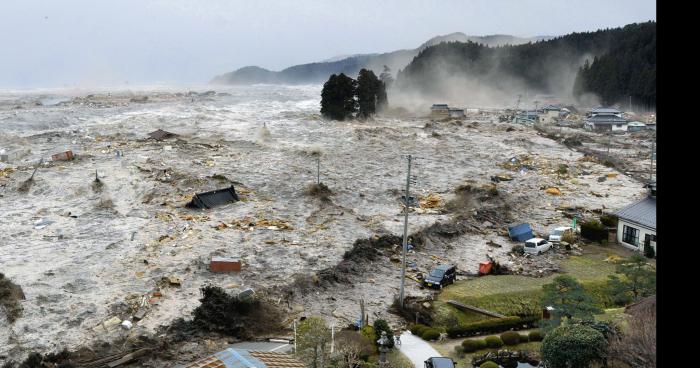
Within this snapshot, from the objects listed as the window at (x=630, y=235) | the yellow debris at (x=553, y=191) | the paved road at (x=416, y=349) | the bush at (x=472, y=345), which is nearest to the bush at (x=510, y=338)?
the bush at (x=472, y=345)

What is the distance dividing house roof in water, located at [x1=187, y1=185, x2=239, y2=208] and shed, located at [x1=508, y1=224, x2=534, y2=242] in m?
12.3

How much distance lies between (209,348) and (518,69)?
116967mm

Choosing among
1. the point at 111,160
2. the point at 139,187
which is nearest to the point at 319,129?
the point at 111,160

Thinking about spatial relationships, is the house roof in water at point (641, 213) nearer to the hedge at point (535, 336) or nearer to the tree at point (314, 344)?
the hedge at point (535, 336)

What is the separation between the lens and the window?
2014 cm

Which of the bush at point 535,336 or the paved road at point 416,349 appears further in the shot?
the bush at point 535,336

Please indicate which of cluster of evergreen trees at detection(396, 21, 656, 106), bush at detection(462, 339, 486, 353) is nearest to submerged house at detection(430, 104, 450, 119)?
cluster of evergreen trees at detection(396, 21, 656, 106)

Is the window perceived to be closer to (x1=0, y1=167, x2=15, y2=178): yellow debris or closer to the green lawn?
the green lawn

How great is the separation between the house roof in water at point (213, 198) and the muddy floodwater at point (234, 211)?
394 millimetres

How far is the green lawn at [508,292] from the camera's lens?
15.5 meters

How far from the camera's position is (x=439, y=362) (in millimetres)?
11711

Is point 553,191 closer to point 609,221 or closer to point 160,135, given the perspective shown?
point 609,221

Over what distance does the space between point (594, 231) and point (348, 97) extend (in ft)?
131

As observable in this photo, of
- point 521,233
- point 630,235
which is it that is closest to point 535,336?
point 521,233
